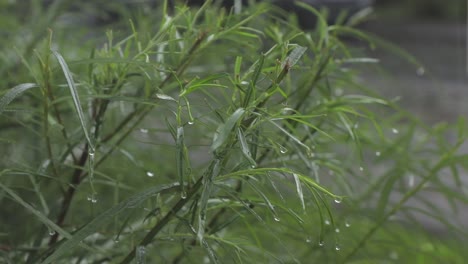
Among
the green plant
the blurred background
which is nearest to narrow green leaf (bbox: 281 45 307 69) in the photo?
the green plant

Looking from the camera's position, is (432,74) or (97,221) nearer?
(97,221)

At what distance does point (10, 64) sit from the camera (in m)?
0.64

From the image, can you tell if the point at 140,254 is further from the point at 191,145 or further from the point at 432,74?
the point at 432,74

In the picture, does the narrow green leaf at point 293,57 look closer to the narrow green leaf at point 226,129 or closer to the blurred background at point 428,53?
the narrow green leaf at point 226,129

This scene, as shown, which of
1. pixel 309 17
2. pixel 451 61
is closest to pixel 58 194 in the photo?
pixel 309 17

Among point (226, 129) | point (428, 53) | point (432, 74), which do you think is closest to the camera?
point (226, 129)

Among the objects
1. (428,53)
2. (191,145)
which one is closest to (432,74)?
(191,145)

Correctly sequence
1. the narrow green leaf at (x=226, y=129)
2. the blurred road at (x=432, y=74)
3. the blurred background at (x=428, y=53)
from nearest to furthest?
the narrow green leaf at (x=226, y=129), the blurred road at (x=432, y=74), the blurred background at (x=428, y=53)

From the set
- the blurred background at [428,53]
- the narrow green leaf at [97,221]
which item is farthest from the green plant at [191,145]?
the blurred background at [428,53]

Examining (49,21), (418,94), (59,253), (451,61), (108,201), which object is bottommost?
(451,61)

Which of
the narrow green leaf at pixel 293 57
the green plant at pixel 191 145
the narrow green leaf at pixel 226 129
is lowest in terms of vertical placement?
the green plant at pixel 191 145

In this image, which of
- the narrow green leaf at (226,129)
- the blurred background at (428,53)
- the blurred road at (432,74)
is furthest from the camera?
the blurred background at (428,53)

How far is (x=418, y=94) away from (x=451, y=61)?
559 millimetres

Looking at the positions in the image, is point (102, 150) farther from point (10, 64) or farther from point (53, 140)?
point (10, 64)
